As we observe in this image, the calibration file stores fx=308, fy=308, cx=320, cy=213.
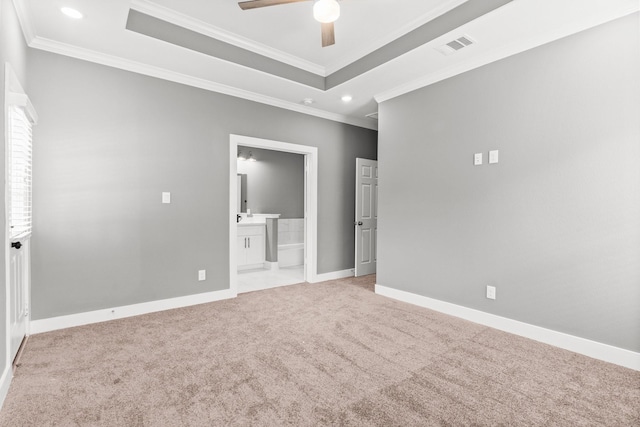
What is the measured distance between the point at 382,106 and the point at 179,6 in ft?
8.50

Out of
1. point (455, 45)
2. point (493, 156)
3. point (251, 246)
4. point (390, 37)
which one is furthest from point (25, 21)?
point (493, 156)

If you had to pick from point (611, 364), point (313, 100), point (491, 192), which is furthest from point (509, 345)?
point (313, 100)

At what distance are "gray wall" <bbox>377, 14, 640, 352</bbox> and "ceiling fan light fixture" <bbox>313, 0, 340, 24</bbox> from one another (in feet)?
6.14

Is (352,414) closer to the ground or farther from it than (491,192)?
closer to the ground

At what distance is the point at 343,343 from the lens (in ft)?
8.68

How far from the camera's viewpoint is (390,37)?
3137mm

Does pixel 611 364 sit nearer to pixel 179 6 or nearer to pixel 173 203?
pixel 173 203

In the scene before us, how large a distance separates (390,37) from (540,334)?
3.14 meters

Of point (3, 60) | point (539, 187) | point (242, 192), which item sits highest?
point (3, 60)

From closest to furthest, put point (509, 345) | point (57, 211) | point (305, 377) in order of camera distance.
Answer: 1. point (305, 377)
2. point (509, 345)
3. point (57, 211)

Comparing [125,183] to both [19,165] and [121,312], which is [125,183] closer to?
[19,165]

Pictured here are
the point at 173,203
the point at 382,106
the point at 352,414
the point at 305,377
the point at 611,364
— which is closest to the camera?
the point at 352,414

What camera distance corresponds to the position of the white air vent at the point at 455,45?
9.06ft

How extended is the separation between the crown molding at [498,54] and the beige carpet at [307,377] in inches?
103
